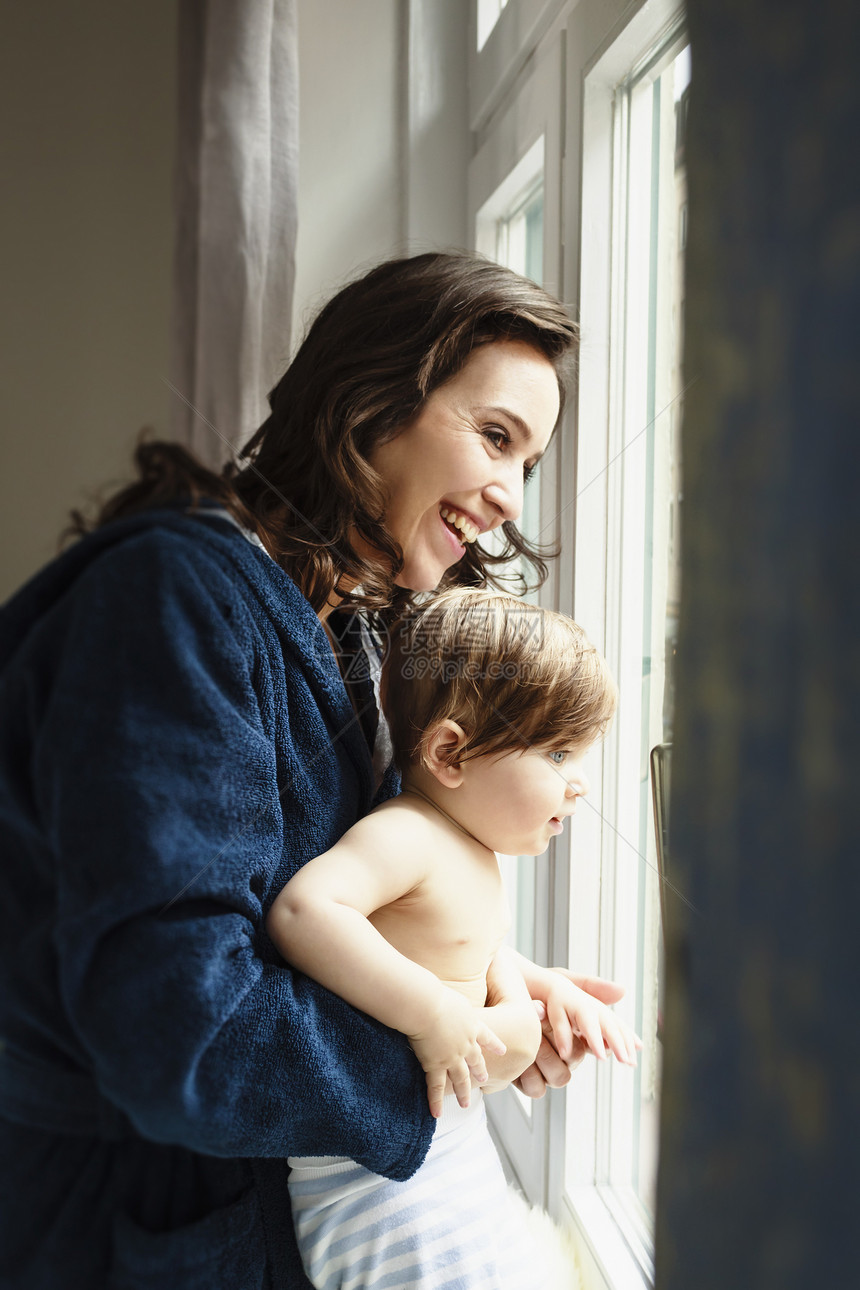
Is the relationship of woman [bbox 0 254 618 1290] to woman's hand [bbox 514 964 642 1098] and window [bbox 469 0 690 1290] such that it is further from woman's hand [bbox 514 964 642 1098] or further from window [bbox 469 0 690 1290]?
window [bbox 469 0 690 1290]

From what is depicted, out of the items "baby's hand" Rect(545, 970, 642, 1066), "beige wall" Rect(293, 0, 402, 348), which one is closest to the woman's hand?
"baby's hand" Rect(545, 970, 642, 1066)

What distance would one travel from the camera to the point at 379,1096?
550 millimetres

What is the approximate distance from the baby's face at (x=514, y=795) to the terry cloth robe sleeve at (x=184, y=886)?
0.55 feet

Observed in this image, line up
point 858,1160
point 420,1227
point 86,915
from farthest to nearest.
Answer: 1. point 420,1227
2. point 86,915
3. point 858,1160

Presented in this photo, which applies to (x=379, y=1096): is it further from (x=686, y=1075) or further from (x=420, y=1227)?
(x=686, y=1075)

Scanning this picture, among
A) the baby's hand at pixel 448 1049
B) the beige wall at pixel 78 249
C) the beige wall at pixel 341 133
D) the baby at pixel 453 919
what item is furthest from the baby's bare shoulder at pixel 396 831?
the beige wall at pixel 78 249

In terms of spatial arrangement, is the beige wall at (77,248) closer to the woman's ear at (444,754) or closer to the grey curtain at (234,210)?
the grey curtain at (234,210)

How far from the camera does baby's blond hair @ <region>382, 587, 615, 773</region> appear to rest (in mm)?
652

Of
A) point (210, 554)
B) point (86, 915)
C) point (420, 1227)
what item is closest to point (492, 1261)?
point (420, 1227)

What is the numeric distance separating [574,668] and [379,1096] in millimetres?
328

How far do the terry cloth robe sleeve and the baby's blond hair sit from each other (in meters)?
0.16

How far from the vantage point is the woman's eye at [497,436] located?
70cm

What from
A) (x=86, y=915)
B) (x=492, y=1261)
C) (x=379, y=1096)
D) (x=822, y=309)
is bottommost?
(x=492, y=1261)

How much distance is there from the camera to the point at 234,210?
1065mm
